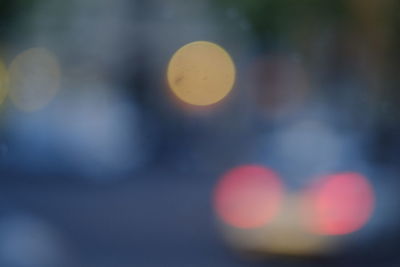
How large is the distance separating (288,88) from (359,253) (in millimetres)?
3380

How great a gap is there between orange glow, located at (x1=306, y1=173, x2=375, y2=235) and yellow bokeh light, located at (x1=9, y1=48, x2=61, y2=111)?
390cm

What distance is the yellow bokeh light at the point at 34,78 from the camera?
28.5 ft

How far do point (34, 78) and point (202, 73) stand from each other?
13.8ft

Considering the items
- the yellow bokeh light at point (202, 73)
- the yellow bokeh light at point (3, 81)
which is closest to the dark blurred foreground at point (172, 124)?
the yellow bokeh light at point (3, 81)

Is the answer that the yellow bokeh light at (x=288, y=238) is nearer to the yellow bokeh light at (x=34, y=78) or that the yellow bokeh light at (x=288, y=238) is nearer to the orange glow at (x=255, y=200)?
the orange glow at (x=255, y=200)

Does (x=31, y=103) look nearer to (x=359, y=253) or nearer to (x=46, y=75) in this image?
(x=46, y=75)

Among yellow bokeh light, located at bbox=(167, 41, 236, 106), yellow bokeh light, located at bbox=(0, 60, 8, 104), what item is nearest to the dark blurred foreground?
yellow bokeh light, located at bbox=(0, 60, 8, 104)

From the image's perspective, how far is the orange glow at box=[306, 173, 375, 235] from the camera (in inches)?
218

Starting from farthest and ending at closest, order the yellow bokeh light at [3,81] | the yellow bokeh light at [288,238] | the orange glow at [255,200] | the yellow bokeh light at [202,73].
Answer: the yellow bokeh light at [3,81]
the orange glow at [255,200]
the yellow bokeh light at [288,238]
the yellow bokeh light at [202,73]

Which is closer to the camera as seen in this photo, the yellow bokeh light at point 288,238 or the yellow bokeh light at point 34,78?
the yellow bokeh light at point 288,238

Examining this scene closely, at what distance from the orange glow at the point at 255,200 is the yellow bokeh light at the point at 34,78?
2866 mm

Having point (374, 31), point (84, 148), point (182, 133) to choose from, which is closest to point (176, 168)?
point (182, 133)

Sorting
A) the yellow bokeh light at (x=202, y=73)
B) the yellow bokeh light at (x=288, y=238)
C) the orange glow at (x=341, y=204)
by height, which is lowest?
the yellow bokeh light at (x=288, y=238)

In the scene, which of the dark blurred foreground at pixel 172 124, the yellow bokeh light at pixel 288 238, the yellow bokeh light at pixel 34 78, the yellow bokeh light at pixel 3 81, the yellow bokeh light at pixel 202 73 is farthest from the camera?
the yellow bokeh light at pixel 34 78
